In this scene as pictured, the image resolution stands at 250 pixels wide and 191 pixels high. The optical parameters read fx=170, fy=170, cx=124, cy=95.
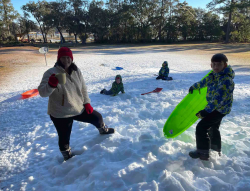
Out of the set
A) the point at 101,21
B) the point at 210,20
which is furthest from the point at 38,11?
the point at 210,20

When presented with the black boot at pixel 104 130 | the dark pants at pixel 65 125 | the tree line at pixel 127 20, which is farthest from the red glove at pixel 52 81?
the tree line at pixel 127 20

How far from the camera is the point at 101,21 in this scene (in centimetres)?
4100

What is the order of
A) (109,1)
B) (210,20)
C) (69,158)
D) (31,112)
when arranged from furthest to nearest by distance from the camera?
(109,1), (210,20), (31,112), (69,158)

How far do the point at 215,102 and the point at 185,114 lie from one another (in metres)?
1.01

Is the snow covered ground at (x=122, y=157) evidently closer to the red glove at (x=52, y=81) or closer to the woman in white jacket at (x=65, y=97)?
the woman in white jacket at (x=65, y=97)

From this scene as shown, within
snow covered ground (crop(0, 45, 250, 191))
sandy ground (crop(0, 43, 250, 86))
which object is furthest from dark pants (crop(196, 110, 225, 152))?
sandy ground (crop(0, 43, 250, 86))

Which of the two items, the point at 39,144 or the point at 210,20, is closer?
the point at 39,144

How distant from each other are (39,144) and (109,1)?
4680 cm

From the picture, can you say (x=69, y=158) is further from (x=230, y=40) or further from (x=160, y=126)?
(x=230, y=40)

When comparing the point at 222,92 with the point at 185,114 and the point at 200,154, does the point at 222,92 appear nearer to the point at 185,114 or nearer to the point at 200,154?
the point at 200,154

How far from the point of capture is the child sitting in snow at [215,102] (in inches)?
90.0

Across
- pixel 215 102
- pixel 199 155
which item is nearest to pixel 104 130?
pixel 199 155

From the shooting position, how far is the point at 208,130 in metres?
2.56

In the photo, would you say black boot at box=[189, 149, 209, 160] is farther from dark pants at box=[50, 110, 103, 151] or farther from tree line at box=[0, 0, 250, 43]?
tree line at box=[0, 0, 250, 43]
